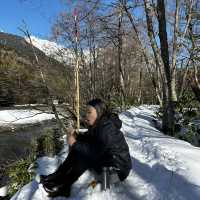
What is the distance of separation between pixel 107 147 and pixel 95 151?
0.23 meters

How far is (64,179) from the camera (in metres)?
5.43

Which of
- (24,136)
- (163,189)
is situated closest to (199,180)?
(163,189)

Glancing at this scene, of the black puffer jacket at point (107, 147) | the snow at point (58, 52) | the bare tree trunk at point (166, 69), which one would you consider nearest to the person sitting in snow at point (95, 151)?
the black puffer jacket at point (107, 147)

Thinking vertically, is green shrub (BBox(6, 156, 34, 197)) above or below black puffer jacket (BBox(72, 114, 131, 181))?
below

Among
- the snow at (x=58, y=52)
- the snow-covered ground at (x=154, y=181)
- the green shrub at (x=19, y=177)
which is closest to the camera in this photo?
the snow-covered ground at (x=154, y=181)

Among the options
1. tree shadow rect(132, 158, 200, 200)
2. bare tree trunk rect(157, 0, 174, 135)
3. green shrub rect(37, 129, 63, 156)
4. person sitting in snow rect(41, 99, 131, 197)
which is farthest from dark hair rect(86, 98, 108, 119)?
bare tree trunk rect(157, 0, 174, 135)

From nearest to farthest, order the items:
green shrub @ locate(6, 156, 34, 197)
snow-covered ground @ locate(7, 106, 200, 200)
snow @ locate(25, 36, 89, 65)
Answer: snow-covered ground @ locate(7, 106, 200, 200) → green shrub @ locate(6, 156, 34, 197) → snow @ locate(25, 36, 89, 65)

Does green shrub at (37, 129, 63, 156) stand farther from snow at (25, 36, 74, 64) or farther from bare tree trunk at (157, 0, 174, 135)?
snow at (25, 36, 74, 64)

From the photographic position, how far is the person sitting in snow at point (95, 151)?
5027 millimetres

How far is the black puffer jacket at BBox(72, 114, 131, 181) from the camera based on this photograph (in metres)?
5.01

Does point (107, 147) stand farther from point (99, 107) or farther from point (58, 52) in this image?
point (58, 52)

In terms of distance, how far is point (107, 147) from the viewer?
16.5ft

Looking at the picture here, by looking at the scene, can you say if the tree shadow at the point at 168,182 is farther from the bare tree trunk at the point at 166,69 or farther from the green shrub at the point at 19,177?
the bare tree trunk at the point at 166,69

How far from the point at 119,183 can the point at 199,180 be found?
3.77ft
